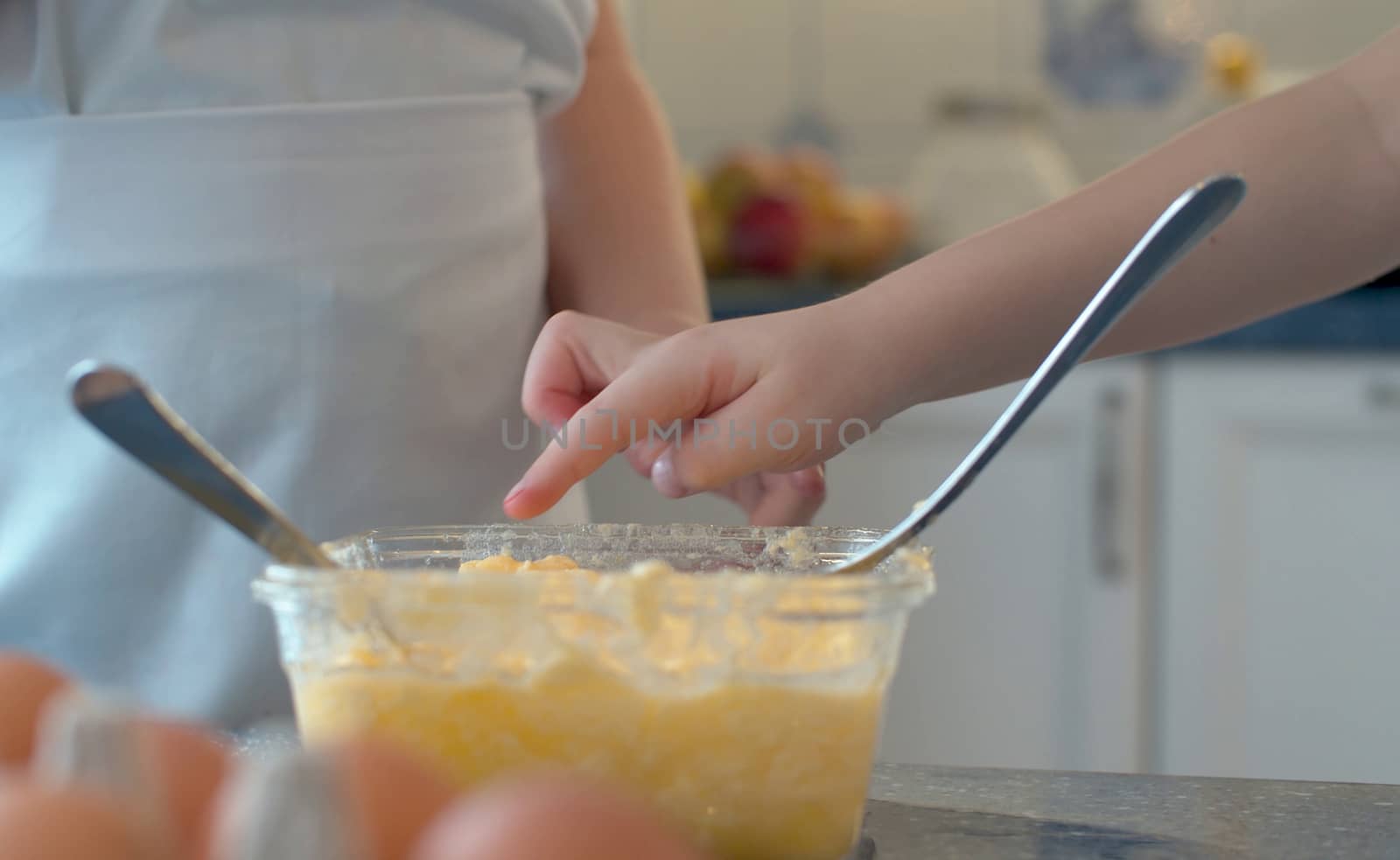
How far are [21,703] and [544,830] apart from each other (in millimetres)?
145

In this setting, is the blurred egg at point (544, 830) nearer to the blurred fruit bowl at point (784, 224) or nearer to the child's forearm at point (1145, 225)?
the child's forearm at point (1145, 225)

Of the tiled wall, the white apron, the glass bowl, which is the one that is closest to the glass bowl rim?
the glass bowl

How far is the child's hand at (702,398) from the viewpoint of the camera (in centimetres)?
51

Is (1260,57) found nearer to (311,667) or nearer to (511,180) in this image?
(511,180)

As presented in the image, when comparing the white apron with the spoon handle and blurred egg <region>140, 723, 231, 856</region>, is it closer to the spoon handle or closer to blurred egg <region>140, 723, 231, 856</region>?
the spoon handle

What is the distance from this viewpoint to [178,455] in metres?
0.39

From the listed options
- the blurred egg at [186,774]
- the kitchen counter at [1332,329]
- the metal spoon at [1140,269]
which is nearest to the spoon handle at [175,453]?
the blurred egg at [186,774]

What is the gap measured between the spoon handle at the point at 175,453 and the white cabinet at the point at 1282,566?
127cm

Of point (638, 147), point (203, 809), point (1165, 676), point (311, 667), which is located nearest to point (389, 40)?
point (638, 147)

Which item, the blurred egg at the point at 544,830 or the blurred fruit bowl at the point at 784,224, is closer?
the blurred egg at the point at 544,830

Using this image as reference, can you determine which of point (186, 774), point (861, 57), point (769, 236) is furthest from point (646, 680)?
point (861, 57)

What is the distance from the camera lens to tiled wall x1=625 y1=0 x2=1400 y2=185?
7.32 ft

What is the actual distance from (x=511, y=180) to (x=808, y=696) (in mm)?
483

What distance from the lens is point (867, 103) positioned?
2.38 m
